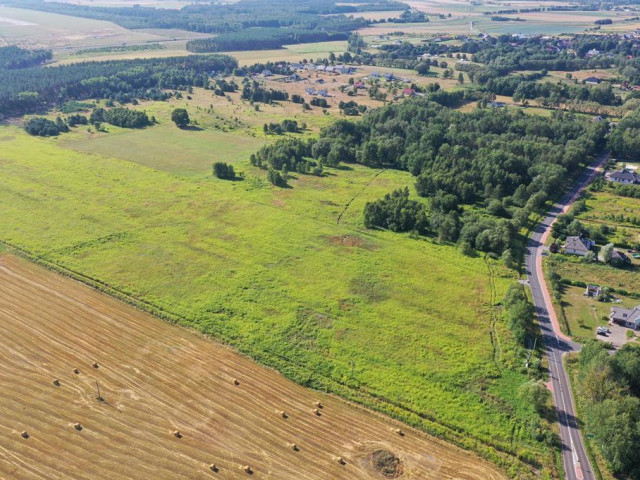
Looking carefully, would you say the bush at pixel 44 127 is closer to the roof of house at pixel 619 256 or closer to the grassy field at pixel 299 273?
the grassy field at pixel 299 273

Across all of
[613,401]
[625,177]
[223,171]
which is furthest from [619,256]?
[223,171]

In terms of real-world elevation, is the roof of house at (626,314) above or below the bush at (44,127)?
below

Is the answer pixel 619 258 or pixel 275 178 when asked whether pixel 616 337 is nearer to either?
pixel 619 258

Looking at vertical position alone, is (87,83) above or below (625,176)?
above

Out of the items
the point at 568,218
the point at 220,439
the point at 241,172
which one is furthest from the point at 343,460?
the point at 241,172

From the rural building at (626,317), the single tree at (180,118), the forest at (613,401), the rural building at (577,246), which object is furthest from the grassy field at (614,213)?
the single tree at (180,118)

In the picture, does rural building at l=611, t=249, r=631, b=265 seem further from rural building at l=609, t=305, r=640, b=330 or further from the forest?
the forest

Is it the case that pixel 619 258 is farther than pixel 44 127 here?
No

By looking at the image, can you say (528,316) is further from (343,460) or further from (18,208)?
(18,208)
